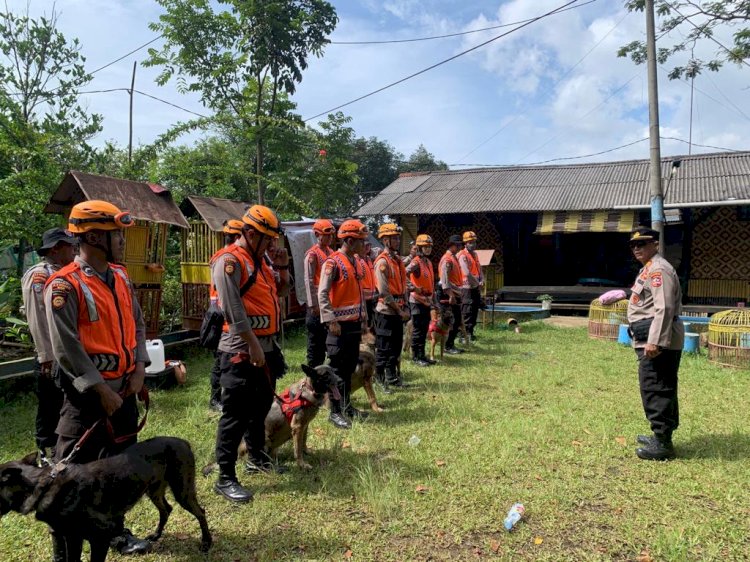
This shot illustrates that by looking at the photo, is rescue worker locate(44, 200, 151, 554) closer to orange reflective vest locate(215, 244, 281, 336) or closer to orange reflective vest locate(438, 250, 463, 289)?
orange reflective vest locate(215, 244, 281, 336)

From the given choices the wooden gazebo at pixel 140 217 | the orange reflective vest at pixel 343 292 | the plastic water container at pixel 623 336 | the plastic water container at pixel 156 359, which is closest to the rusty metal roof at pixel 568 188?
the plastic water container at pixel 623 336

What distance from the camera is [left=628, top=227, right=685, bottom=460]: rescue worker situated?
4.30 meters

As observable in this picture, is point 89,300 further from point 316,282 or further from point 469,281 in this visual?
point 469,281

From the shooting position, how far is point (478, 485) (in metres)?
3.99

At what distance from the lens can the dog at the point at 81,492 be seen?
2.41 m

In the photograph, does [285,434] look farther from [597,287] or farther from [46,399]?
[597,287]

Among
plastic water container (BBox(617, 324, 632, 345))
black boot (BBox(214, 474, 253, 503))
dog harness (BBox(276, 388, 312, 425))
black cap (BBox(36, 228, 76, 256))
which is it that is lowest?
black boot (BBox(214, 474, 253, 503))

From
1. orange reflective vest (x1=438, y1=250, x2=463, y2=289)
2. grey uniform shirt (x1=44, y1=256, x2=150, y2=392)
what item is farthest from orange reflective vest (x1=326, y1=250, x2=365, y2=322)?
orange reflective vest (x1=438, y1=250, x2=463, y2=289)

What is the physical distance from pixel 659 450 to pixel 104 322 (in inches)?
176

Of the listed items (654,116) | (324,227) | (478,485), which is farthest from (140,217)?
(654,116)

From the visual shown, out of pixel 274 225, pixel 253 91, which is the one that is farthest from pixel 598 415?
pixel 253 91

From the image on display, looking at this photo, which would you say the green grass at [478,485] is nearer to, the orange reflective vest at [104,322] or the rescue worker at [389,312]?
the rescue worker at [389,312]

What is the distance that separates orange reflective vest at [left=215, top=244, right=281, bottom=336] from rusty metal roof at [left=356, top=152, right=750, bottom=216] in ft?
39.5

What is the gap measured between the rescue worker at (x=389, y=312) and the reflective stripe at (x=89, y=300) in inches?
164
